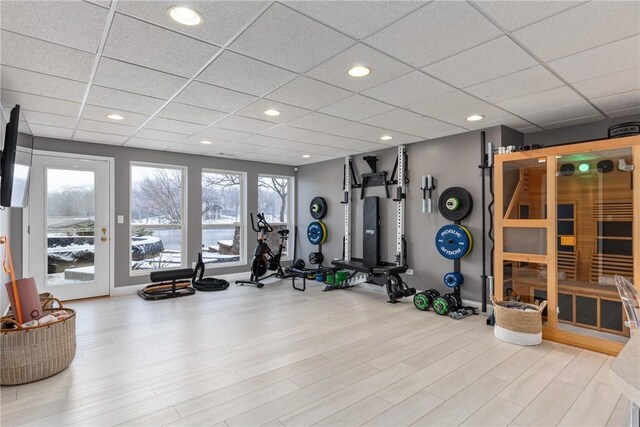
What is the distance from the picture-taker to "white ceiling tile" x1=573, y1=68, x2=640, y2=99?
9.46 ft

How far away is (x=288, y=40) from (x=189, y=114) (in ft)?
6.96

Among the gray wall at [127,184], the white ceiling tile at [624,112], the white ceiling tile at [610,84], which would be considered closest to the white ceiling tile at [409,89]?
the white ceiling tile at [610,84]

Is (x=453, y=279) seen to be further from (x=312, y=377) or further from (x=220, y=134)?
(x=220, y=134)

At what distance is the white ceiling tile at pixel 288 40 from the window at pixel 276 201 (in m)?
5.17

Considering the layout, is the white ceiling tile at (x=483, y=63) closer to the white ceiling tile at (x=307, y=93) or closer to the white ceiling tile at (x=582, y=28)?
the white ceiling tile at (x=582, y=28)

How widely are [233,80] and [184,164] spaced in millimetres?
3935

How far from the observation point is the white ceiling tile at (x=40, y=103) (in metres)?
3.35

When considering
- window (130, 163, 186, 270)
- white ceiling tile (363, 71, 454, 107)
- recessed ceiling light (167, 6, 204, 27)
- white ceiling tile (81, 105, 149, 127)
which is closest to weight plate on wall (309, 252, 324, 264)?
window (130, 163, 186, 270)

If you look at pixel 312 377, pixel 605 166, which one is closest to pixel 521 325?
pixel 605 166

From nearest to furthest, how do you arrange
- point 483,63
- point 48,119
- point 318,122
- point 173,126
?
point 483,63 → point 48,119 → point 318,122 → point 173,126

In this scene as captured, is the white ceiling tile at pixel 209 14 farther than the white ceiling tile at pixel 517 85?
No

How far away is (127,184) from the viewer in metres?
5.87

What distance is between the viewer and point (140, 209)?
20.1ft

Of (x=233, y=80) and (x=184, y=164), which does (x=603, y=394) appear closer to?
(x=233, y=80)
